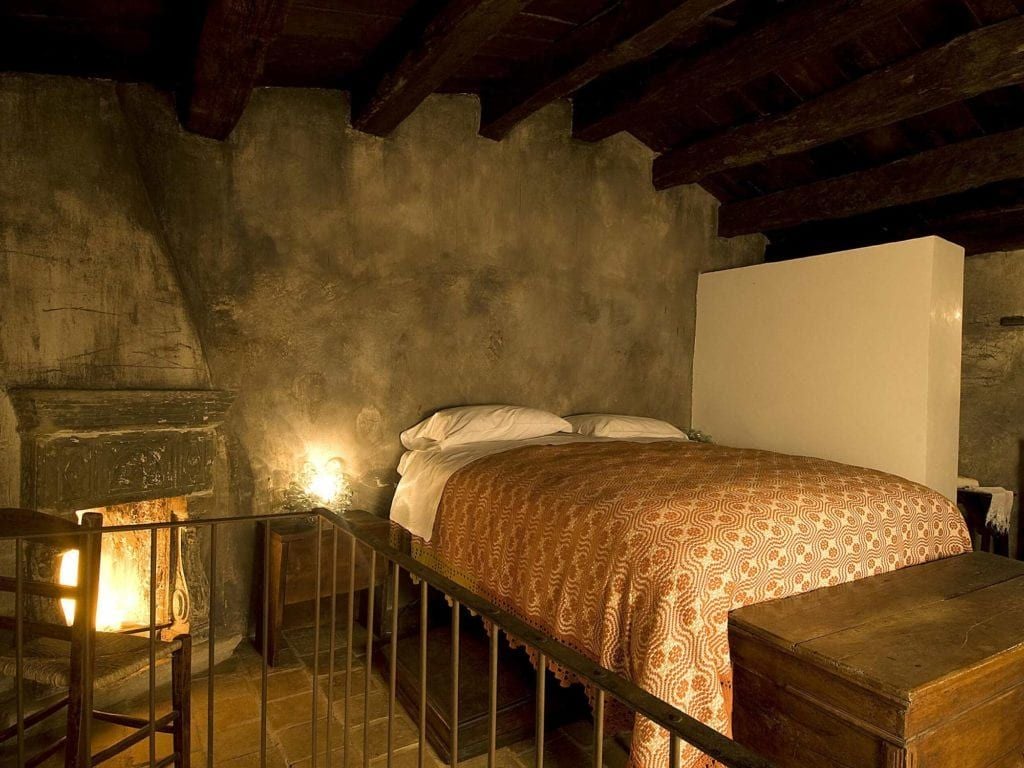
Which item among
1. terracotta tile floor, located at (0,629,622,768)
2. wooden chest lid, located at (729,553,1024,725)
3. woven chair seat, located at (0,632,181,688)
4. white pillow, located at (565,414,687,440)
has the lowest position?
terracotta tile floor, located at (0,629,622,768)

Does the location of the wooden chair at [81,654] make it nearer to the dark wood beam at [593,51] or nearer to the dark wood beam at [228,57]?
the dark wood beam at [228,57]

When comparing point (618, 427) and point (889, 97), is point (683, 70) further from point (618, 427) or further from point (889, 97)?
point (618, 427)

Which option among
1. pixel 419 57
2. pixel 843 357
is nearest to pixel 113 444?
pixel 419 57

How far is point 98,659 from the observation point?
1.90 metres

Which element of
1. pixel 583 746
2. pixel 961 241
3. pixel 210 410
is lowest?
pixel 583 746

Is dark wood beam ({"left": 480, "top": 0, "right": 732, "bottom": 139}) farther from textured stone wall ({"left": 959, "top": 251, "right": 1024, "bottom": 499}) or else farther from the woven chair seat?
textured stone wall ({"left": 959, "top": 251, "right": 1024, "bottom": 499})

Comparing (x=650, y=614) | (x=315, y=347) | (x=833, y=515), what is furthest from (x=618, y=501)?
(x=315, y=347)

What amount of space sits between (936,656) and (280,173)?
354 centimetres

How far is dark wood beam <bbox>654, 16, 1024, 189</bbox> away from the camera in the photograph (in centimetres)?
284

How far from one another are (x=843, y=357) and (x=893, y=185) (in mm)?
1127

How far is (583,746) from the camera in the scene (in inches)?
98.7

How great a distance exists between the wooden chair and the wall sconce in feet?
4.77

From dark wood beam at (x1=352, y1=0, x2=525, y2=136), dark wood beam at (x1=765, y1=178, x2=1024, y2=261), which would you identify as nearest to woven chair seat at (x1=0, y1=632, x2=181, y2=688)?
dark wood beam at (x1=352, y1=0, x2=525, y2=136)

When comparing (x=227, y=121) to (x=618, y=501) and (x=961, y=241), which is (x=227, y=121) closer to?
(x=618, y=501)
